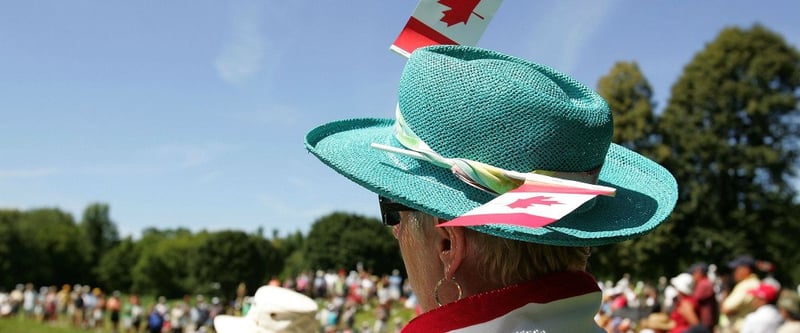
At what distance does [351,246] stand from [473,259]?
59767 millimetres

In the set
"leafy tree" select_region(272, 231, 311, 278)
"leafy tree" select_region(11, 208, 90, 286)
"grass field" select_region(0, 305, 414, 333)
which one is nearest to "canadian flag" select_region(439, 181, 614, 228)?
"grass field" select_region(0, 305, 414, 333)

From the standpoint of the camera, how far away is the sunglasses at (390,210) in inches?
59.6

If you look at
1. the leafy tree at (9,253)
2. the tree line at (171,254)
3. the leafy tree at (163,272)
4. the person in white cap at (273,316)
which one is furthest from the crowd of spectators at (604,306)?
the leafy tree at (163,272)

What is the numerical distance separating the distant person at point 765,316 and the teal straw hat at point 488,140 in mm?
5587

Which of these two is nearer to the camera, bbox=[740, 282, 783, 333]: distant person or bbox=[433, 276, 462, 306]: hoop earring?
bbox=[433, 276, 462, 306]: hoop earring

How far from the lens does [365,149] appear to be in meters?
1.59

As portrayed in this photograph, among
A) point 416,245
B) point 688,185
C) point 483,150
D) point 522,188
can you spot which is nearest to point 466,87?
point 483,150

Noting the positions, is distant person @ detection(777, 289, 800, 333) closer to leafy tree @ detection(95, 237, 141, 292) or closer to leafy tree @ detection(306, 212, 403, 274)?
leafy tree @ detection(306, 212, 403, 274)

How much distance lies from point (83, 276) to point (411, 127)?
85.1 metres

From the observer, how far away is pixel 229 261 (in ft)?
210

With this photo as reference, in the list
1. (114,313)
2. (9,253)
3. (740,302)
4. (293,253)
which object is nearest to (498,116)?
(740,302)

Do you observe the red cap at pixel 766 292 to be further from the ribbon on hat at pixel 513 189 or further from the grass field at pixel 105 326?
the grass field at pixel 105 326

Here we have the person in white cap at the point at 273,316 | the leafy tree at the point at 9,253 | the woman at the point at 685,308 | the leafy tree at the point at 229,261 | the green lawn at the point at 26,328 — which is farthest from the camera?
the leafy tree at the point at 9,253

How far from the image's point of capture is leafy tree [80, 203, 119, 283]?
83688mm
